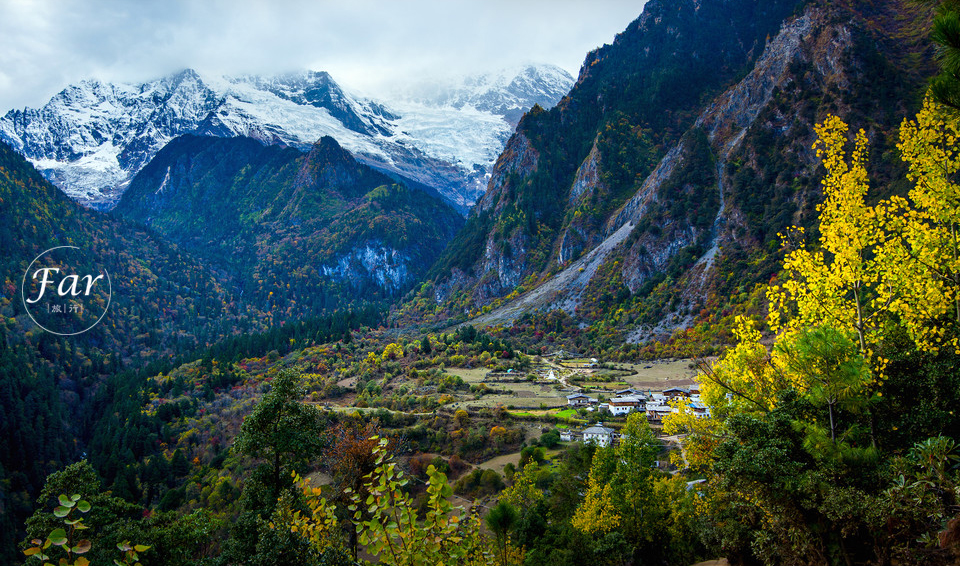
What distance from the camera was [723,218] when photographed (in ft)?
358

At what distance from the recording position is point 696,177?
120 metres

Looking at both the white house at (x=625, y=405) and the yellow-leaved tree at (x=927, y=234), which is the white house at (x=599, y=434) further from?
the yellow-leaved tree at (x=927, y=234)

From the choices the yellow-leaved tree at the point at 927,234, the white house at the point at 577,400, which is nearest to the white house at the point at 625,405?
the white house at the point at 577,400

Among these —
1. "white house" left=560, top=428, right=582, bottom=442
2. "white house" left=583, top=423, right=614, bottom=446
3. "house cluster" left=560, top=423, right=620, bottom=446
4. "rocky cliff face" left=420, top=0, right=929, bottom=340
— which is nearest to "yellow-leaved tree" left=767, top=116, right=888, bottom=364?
"house cluster" left=560, top=423, right=620, bottom=446

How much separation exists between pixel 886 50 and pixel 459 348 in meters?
115

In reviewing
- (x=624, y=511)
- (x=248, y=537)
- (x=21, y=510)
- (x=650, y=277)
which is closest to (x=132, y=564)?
(x=248, y=537)

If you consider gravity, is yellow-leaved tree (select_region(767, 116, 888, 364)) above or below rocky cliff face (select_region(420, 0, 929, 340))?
below

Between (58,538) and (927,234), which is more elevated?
(927,234)

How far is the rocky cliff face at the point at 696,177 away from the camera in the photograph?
98.7 metres

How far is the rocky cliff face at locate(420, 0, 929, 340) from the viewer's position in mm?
98688

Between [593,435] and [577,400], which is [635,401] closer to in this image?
[577,400]

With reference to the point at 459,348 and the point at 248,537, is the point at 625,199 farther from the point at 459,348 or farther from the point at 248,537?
the point at 248,537

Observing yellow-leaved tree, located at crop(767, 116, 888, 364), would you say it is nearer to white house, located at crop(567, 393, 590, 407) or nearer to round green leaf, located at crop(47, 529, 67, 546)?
round green leaf, located at crop(47, 529, 67, 546)

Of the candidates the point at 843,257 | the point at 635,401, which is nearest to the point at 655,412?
the point at 635,401
